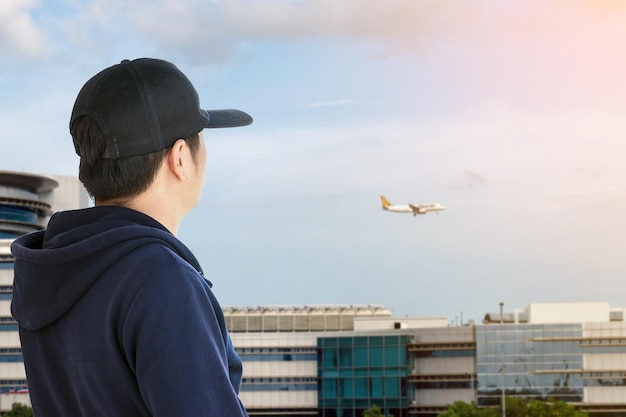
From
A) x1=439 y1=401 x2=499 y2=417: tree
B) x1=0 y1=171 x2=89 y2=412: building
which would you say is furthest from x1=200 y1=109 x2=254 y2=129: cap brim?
x1=0 y1=171 x2=89 y2=412: building

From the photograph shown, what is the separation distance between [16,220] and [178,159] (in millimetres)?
105675

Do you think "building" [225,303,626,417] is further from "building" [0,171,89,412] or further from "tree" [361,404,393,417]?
"building" [0,171,89,412]

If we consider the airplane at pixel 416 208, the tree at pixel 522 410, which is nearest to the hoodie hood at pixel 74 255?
the tree at pixel 522 410

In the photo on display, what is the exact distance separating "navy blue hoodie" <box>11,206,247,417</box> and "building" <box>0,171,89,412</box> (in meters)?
79.7

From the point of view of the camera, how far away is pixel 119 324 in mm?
1988

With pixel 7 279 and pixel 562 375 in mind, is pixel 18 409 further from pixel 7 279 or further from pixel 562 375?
pixel 562 375

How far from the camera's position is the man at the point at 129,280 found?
188 centimetres

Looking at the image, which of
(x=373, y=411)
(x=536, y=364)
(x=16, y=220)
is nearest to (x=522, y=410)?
(x=536, y=364)

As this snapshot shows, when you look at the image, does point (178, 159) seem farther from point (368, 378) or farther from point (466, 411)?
point (368, 378)

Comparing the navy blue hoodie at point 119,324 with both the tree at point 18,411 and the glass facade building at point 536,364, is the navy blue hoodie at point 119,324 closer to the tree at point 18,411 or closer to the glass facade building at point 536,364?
the glass facade building at point 536,364

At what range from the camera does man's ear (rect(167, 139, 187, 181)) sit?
215 cm

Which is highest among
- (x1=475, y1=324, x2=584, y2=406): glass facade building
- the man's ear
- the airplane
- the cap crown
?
the airplane

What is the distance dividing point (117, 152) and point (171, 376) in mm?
495

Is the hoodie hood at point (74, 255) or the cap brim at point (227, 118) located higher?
the cap brim at point (227, 118)
